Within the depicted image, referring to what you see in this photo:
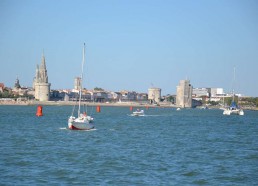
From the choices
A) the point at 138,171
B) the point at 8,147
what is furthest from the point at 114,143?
the point at 138,171

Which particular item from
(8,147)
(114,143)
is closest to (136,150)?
(114,143)

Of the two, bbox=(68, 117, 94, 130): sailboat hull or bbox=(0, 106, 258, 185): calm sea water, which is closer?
bbox=(0, 106, 258, 185): calm sea water

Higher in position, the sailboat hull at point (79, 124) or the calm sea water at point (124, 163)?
the sailboat hull at point (79, 124)

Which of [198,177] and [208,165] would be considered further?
[208,165]

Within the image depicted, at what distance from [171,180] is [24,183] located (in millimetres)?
5232

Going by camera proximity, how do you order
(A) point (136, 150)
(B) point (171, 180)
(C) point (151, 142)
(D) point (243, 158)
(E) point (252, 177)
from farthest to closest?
1. (C) point (151, 142)
2. (A) point (136, 150)
3. (D) point (243, 158)
4. (E) point (252, 177)
5. (B) point (171, 180)

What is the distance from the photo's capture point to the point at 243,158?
94.9 ft

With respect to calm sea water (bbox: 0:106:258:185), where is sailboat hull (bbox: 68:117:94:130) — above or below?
above

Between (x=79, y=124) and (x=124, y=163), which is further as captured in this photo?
(x=79, y=124)

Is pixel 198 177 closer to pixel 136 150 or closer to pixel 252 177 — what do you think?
pixel 252 177

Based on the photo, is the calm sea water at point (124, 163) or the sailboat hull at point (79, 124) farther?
the sailboat hull at point (79, 124)

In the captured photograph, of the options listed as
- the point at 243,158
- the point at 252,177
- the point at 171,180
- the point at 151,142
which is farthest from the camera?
the point at 151,142

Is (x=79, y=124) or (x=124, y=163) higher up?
(x=79, y=124)

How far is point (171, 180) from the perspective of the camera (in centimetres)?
2089
